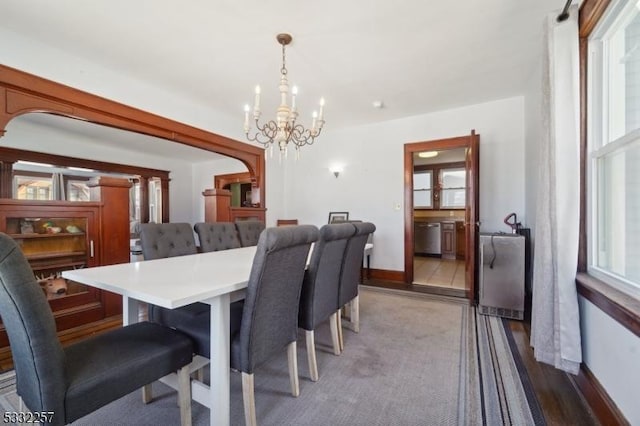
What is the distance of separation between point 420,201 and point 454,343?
16.5 ft

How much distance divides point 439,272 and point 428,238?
5.90 feet

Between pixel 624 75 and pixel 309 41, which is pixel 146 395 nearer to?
pixel 309 41

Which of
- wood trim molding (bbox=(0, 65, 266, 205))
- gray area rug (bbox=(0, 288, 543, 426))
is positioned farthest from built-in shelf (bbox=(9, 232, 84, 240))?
gray area rug (bbox=(0, 288, 543, 426))

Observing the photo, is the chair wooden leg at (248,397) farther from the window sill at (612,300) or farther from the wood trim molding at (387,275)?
the wood trim molding at (387,275)

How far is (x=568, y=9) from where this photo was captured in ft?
5.62

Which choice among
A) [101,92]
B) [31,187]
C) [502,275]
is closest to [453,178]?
[502,275]

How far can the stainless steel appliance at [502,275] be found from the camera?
2.95 m

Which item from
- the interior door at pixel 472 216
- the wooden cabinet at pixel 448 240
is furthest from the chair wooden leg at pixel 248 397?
the wooden cabinet at pixel 448 240

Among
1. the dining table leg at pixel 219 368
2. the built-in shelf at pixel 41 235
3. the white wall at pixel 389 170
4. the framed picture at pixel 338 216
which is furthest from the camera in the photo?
the framed picture at pixel 338 216

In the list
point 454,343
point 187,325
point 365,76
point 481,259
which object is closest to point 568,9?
point 365,76

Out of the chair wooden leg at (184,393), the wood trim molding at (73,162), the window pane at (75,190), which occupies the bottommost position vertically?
the chair wooden leg at (184,393)

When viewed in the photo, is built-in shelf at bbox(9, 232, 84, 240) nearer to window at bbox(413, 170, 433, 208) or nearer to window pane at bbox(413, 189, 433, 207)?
window at bbox(413, 170, 433, 208)

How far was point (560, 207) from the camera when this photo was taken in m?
1.75

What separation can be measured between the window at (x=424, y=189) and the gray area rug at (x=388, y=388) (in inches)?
181
